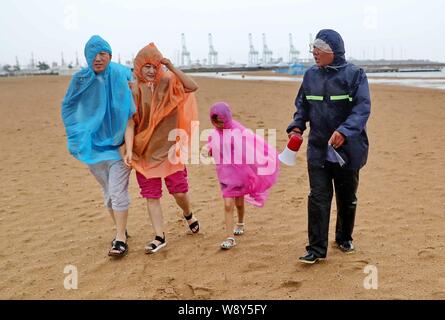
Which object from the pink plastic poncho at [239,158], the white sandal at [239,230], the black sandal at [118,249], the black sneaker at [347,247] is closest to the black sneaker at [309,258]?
the black sneaker at [347,247]

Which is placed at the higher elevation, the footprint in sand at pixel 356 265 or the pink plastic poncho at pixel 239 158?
the pink plastic poncho at pixel 239 158

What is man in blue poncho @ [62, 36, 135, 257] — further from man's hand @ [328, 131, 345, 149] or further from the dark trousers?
man's hand @ [328, 131, 345, 149]

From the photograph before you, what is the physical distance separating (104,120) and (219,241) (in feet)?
5.20

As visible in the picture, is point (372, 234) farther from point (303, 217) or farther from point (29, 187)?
point (29, 187)

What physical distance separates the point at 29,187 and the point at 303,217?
161 inches

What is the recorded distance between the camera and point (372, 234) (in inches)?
178

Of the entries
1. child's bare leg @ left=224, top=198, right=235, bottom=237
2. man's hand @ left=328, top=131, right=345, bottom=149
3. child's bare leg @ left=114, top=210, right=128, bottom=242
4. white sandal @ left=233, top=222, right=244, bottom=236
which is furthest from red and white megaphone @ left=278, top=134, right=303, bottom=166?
child's bare leg @ left=114, top=210, right=128, bottom=242

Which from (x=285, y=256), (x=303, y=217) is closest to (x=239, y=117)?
(x=303, y=217)

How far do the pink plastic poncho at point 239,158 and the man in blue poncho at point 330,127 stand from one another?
571 millimetres

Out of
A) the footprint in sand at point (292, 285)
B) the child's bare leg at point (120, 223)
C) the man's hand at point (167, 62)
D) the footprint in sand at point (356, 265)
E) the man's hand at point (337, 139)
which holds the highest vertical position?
the man's hand at point (167, 62)

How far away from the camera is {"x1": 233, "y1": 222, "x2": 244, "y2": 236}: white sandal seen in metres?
4.75

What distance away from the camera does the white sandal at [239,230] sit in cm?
475

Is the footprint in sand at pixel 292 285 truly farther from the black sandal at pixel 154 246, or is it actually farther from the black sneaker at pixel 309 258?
the black sandal at pixel 154 246
